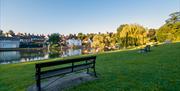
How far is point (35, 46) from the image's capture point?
111m

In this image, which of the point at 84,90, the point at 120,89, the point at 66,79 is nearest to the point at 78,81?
the point at 66,79

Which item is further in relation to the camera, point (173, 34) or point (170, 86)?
point (173, 34)

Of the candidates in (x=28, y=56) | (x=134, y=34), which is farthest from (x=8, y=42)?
(x=134, y=34)

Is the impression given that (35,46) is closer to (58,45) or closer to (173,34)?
(58,45)

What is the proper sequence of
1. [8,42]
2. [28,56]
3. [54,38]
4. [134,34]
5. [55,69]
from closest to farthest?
[55,69] < [134,34] < [28,56] < [8,42] < [54,38]

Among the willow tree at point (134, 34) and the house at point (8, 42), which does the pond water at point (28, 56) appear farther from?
the house at point (8, 42)

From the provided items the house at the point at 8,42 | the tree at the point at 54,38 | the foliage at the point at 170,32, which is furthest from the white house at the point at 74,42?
the foliage at the point at 170,32

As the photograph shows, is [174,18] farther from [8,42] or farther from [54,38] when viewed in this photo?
[8,42]

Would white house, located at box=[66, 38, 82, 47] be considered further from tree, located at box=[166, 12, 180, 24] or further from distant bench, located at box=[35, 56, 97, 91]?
distant bench, located at box=[35, 56, 97, 91]

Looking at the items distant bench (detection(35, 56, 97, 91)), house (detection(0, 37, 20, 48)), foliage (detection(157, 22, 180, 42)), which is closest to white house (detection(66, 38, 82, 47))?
house (detection(0, 37, 20, 48))

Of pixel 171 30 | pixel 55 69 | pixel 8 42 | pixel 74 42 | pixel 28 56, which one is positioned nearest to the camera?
pixel 55 69

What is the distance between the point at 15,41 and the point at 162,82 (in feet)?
341

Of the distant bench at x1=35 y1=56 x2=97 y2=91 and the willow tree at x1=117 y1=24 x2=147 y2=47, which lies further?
the willow tree at x1=117 y1=24 x2=147 y2=47

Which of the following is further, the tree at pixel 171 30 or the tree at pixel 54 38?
the tree at pixel 54 38
